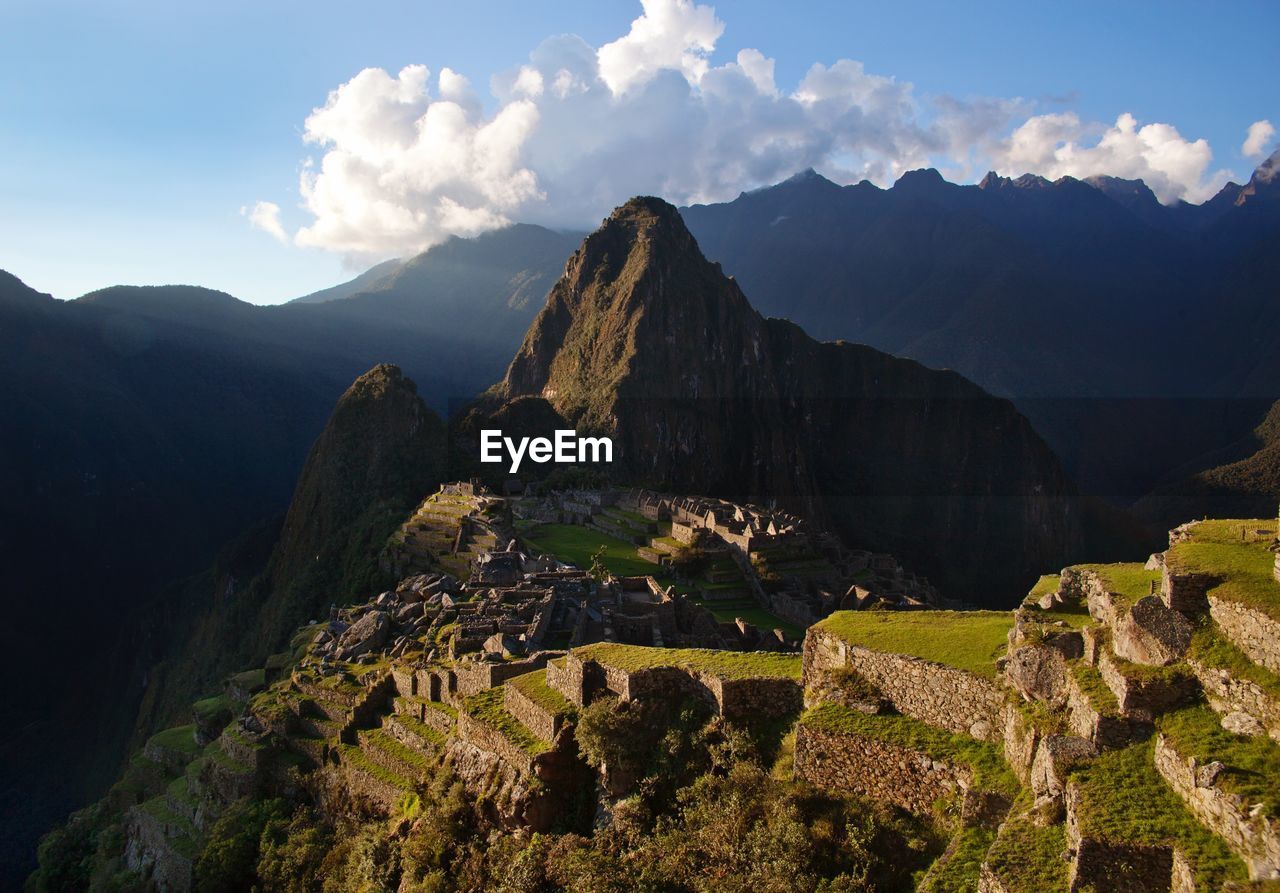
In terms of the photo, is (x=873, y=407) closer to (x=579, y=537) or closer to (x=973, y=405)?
(x=973, y=405)

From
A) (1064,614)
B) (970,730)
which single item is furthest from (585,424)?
→ (970,730)

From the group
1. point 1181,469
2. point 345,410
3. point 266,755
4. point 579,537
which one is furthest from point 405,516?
point 1181,469

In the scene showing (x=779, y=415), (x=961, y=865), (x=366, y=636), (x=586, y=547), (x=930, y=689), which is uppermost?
(x=779, y=415)

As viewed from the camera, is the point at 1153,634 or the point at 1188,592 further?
the point at 1188,592

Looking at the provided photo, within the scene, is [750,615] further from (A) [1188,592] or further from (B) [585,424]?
(B) [585,424]

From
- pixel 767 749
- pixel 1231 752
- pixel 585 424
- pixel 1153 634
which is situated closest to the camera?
pixel 1231 752

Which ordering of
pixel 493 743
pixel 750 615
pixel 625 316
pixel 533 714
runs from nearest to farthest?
pixel 533 714
pixel 493 743
pixel 750 615
pixel 625 316
